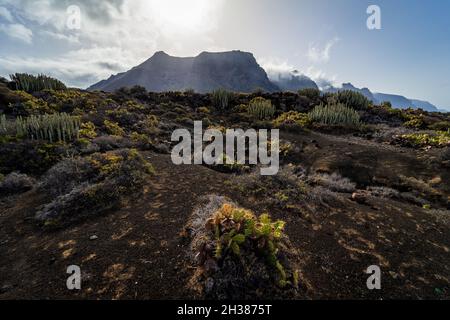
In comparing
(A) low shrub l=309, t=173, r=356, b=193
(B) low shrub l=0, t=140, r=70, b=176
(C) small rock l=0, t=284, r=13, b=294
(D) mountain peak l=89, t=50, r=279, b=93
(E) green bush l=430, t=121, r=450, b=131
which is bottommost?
(C) small rock l=0, t=284, r=13, b=294

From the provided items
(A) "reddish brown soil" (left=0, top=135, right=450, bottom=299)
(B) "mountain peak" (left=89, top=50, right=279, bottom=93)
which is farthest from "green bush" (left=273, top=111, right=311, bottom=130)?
(B) "mountain peak" (left=89, top=50, right=279, bottom=93)

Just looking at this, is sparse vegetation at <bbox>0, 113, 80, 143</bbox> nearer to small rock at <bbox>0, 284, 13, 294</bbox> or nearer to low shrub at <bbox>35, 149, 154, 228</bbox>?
low shrub at <bbox>35, 149, 154, 228</bbox>

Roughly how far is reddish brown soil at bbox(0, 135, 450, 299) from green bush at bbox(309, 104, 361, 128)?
11777 millimetres

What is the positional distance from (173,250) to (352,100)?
76.0ft

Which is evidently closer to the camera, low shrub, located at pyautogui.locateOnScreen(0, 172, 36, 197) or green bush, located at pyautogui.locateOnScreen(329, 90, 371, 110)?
low shrub, located at pyautogui.locateOnScreen(0, 172, 36, 197)

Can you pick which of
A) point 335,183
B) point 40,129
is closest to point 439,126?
point 335,183

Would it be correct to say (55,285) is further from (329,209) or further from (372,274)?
(329,209)

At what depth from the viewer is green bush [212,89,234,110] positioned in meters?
25.0

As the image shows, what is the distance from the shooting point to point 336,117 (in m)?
18.5

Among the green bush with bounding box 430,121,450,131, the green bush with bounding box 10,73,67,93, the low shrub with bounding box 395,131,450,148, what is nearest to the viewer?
the low shrub with bounding box 395,131,450,148

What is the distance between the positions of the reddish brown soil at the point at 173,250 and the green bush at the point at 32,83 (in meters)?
17.4

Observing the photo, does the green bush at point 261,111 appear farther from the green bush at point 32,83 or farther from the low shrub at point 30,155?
the green bush at point 32,83

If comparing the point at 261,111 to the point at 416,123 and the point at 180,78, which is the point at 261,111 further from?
the point at 180,78

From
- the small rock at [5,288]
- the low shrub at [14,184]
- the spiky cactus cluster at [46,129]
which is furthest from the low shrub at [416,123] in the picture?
the small rock at [5,288]
